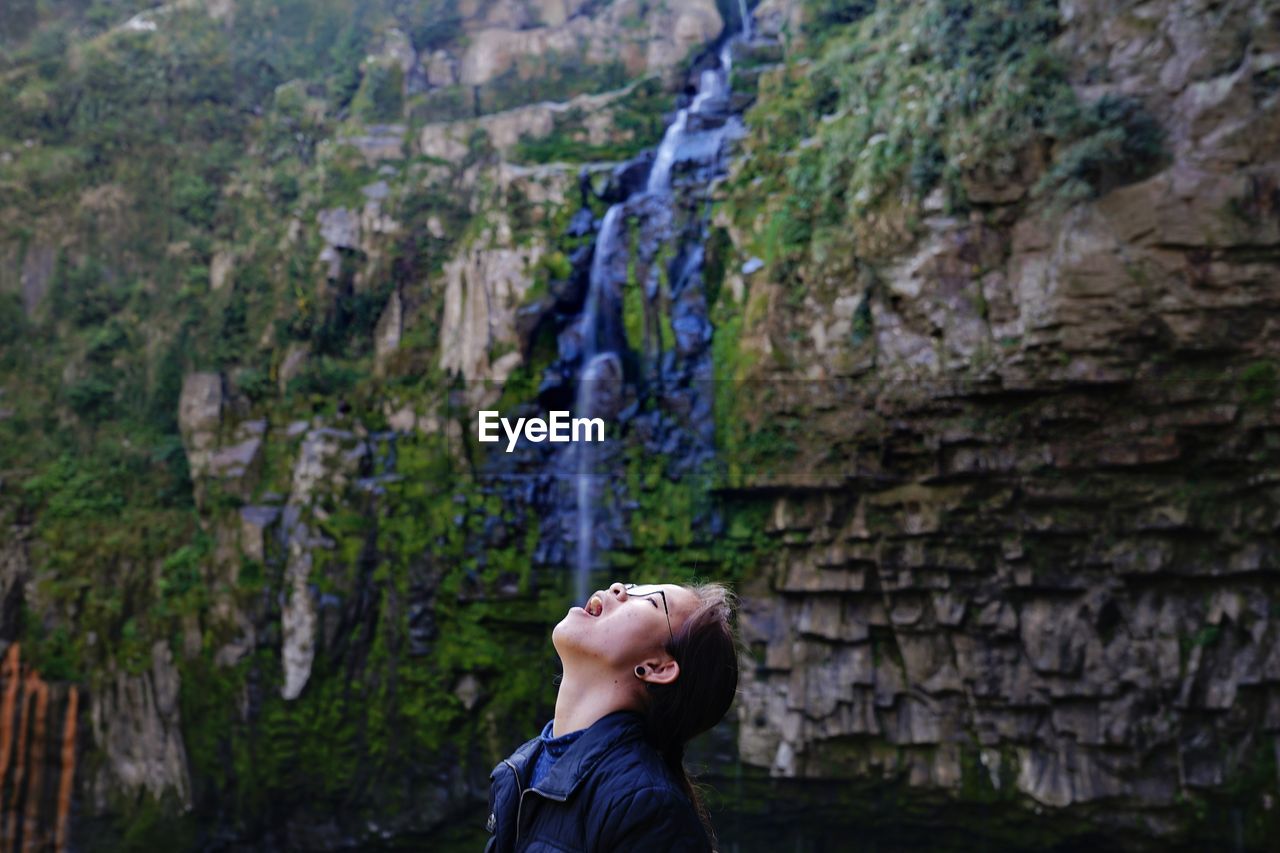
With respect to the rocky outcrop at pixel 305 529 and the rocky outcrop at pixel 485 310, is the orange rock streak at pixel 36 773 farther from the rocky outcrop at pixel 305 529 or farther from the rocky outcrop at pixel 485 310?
the rocky outcrop at pixel 485 310

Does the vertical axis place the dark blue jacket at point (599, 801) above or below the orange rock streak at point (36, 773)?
above

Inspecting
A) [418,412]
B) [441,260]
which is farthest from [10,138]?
[418,412]

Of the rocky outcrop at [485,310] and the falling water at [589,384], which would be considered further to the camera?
the rocky outcrop at [485,310]

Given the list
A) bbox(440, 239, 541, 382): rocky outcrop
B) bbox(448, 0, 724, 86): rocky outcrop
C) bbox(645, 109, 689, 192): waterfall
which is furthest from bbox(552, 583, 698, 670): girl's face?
bbox(448, 0, 724, 86): rocky outcrop

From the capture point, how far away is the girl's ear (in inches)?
63.3

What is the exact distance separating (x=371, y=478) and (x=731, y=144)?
16.7ft

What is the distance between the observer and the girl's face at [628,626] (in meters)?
1.64

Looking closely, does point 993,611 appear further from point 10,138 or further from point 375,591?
point 10,138

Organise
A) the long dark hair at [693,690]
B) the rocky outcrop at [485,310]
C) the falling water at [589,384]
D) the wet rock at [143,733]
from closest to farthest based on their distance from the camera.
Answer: the long dark hair at [693,690] < the falling water at [589,384] < the wet rock at [143,733] < the rocky outcrop at [485,310]

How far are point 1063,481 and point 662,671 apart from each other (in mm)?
7277

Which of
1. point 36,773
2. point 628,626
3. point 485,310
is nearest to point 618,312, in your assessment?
point 485,310

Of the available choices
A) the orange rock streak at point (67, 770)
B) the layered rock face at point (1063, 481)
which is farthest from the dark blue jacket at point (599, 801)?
the orange rock streak at point (67, 770)

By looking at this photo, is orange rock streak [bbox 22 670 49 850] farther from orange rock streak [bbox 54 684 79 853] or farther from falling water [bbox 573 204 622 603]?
falling water [bbox 573 204 622 603]

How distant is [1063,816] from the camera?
825 cm
